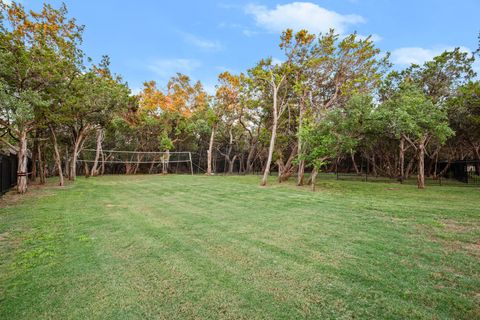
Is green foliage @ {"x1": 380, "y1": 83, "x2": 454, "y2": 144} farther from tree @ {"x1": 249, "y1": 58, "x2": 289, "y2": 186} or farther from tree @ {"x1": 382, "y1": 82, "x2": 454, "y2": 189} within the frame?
tree @ {"x1": 249, "y1": 58, "x2": 289, "y2": 186}

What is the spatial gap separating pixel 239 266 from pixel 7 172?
10988 mm

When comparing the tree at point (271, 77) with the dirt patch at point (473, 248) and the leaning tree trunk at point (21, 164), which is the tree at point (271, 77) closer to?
the dirt patch at point (473, 248)

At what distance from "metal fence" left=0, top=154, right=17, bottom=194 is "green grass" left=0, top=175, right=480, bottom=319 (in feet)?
15.6

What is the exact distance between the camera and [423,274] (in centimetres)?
258

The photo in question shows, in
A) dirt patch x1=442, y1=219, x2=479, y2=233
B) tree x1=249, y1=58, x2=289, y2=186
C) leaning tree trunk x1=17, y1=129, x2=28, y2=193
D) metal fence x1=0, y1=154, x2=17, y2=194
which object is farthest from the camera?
tree x1=249, y1=58, x2=289, y2=186

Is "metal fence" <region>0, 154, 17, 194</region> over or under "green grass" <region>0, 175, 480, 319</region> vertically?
over

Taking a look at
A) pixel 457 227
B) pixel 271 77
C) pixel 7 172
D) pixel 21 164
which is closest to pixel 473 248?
pixel 457 227

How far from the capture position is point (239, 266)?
2775mm

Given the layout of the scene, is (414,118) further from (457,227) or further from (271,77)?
(271,77)

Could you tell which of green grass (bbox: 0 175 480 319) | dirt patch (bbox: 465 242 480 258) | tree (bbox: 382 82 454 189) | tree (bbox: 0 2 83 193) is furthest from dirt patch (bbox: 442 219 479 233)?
tree (bbox: 0 2 83 193)

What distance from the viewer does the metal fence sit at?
8.18 m

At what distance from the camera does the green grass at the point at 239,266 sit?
6.62 feet

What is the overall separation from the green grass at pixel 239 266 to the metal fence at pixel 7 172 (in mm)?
4744

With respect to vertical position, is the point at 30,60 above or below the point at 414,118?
above
